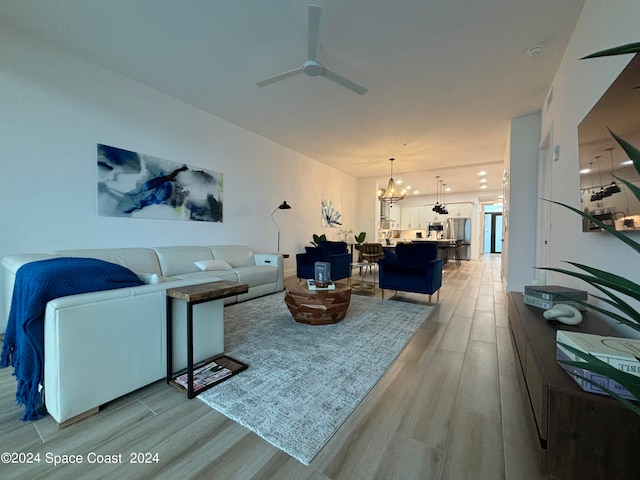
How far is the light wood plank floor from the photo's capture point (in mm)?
1195

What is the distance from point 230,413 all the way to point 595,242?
105 inches

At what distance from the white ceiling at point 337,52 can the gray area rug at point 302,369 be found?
2.92 meters

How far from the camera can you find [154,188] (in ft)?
12.1

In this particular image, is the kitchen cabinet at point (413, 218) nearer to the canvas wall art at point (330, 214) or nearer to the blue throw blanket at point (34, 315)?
the canvas wall art at point (330, 214)

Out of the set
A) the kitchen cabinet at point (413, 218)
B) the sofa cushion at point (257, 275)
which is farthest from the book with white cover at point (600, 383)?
the kitchen cabinet at point (413, 218)

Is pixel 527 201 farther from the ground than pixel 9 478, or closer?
farther from the ground

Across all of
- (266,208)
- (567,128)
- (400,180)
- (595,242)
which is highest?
(400,180)

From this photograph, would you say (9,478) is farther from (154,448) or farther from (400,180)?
(400,180)

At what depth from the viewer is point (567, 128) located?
2.62 meters

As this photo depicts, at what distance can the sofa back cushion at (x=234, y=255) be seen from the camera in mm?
4238

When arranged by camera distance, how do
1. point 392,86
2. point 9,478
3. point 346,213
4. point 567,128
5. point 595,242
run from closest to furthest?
1. point 9,478
2. point 595,242
3. point 567,128
4. point 392,86
5. point 346,213

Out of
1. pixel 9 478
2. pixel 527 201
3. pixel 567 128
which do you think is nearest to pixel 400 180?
pixel 527 201

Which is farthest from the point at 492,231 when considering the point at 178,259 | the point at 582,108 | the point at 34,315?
the point at 34,315

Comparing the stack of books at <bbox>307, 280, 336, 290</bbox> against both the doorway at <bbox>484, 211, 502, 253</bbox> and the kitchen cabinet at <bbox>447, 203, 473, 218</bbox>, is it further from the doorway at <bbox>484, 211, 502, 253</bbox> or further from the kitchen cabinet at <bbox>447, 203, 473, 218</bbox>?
the doorway at <bbox>484, 211, 502, 253</bbox>
